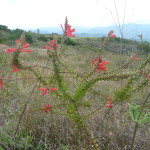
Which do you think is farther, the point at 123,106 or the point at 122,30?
the point at 122,30

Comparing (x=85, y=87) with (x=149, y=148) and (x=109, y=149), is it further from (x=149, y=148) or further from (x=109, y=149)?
(x=149, y=148)

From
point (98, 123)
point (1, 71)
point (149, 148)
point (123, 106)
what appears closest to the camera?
point (149, 148)

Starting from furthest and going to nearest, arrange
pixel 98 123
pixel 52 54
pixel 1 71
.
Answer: pixel 1 71
pixel 98 123
pixel 52 54

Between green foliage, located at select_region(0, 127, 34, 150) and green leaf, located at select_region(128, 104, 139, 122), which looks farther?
green foliage, located at select_region(0, 127, 34, 150)

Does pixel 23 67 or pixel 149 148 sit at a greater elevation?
pixel 23 67

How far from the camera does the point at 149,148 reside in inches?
61.6

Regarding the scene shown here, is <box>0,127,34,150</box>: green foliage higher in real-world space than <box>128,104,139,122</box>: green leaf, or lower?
lower

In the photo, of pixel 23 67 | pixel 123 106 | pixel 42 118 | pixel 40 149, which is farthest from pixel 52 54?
pixel 123 106

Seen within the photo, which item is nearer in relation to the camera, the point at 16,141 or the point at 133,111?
the point at 133,111

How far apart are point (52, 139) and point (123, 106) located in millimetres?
971

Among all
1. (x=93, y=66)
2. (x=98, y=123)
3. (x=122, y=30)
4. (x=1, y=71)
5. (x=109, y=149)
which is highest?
(x=122, y=30)

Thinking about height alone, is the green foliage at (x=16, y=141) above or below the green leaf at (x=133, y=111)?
below

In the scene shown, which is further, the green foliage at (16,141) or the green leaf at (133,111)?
the green foliage at (16,141)

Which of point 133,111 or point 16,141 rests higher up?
point 133,111
